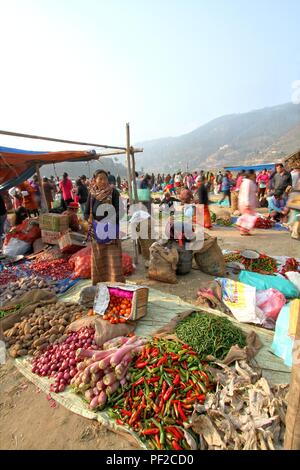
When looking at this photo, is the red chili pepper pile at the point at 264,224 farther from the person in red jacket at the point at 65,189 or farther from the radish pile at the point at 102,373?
the radish pile at the point at 102,373

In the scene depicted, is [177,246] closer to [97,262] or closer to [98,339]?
[97,262]

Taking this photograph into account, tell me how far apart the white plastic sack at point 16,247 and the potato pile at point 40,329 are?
3668 millimetres

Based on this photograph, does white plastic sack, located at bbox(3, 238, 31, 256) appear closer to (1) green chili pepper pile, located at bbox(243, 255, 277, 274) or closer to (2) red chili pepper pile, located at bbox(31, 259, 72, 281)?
(2) red chili pepper pile, located at bbox(31, 259, 72, 281)

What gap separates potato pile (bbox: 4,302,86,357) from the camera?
336 cm

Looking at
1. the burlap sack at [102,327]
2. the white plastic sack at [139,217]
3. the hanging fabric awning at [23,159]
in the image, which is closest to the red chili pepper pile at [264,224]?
the white plastic sack at [139,217]

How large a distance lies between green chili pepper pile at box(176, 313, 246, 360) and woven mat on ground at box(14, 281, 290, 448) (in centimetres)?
37

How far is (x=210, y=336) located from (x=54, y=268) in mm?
4167

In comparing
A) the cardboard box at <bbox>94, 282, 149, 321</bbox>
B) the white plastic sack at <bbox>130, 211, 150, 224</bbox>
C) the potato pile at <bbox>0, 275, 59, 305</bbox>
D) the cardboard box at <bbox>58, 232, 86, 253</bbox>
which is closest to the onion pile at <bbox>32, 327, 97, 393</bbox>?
the cardboard box at <bbox>94, 282, 149, 321</bbox>

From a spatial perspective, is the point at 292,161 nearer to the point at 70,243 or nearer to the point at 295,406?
the point at 70,243

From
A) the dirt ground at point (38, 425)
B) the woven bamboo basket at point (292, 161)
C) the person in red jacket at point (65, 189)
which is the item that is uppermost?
the woven bamboo basket at point (292, 161)

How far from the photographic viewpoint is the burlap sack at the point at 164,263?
5148mm

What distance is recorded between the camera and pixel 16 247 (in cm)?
722

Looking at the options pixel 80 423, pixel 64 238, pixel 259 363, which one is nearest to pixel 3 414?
pixel 80 423

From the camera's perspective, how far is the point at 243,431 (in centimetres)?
207
